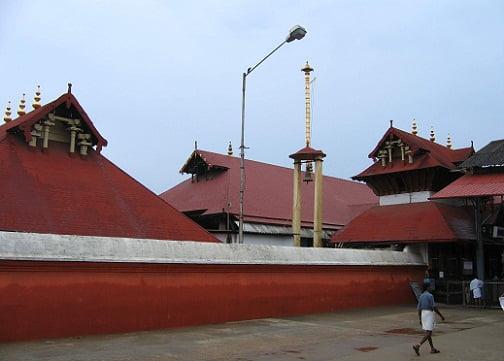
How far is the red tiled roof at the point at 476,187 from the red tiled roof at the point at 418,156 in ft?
6.92

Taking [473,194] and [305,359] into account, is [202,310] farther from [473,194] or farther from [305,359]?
[473,194]

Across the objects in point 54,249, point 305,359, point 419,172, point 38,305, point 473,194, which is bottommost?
point 305,359

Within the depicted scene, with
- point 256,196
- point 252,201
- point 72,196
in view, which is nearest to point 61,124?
point 72,196

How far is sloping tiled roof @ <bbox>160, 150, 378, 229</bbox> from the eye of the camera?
84.2ft

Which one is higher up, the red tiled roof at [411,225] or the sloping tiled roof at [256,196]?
the sloping tiled roof at [256,196]

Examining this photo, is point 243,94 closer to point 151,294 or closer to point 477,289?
point 151,294

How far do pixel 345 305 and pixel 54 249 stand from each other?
10.2 metres

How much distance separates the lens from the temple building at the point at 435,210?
20312 mm

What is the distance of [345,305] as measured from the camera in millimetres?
17984

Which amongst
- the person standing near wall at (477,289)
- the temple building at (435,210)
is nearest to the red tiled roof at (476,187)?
the temple building at (435,210)

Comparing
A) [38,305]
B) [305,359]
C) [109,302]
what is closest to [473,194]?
[305,359]

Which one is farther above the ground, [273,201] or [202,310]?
[273,201]

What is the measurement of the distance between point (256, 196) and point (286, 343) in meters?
16.4

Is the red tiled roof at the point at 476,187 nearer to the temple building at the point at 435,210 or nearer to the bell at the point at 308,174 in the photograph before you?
the temple building at the point at 435,210
